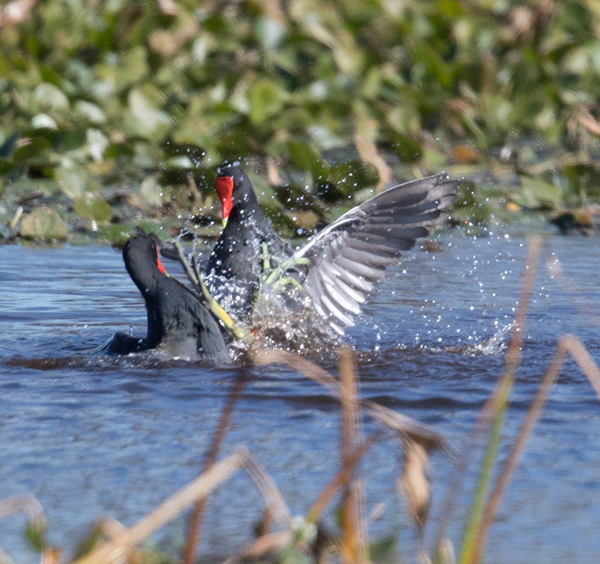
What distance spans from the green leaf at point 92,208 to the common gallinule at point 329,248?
1548mm

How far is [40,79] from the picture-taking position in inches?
244

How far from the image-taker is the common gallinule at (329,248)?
3.73m

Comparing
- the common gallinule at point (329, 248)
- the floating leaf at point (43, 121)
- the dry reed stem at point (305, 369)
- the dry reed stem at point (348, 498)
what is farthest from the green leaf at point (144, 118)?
the dry reed stem at point (348, 498)

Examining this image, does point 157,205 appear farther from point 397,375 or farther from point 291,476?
point 291,476

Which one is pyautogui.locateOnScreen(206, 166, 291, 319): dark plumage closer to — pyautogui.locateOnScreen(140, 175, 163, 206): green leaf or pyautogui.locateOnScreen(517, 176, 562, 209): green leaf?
pyautogui.locateOnScreen(140, 175, 163, 206): green leaf

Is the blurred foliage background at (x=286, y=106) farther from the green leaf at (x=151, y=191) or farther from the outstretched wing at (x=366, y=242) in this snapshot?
the outstretched wing at (x=366, y=242)

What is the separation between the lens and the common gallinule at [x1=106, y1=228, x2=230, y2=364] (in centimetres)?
317

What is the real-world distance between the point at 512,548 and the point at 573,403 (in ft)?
3.38

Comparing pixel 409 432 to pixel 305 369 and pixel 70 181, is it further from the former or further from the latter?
pixel 70 181

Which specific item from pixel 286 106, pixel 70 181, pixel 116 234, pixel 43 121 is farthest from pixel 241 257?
→ pixel 286 106

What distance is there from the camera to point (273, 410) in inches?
108

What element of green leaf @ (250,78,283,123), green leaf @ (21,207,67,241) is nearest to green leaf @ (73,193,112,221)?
green leaf @ (21,207,67,241)

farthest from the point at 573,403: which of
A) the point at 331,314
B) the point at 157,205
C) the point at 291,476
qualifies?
the point at 157,205

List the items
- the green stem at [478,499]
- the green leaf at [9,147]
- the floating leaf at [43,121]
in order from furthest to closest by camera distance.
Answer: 1. the floating leaf at [43,121]
2. the green leaf at [9,147]
3. the green stem at [478,499]
